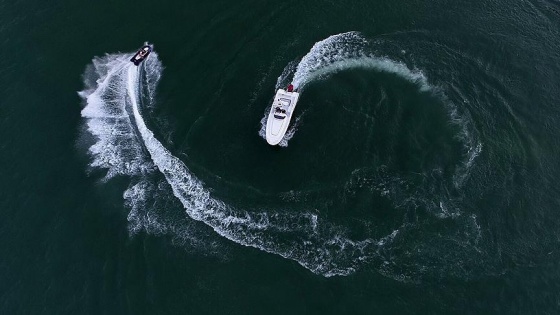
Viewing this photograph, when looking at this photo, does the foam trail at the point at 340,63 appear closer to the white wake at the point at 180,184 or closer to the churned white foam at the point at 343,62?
the churned white foam at the point at 343,62

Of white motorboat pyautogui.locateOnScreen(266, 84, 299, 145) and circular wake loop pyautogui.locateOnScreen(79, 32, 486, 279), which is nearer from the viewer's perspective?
circular wake loop pyautogui.locateOnScreen(79, 32, 486, 279)

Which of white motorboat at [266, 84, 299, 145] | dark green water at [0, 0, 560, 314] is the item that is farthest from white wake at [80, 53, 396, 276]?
white motorboat at [266, 84, 299, 145]

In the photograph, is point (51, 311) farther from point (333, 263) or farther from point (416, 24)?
point (416, 24)

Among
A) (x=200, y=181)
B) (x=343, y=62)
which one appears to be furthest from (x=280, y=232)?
(x=343, y=62)

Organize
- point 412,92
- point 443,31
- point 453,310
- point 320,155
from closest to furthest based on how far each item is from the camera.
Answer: point 453,310
point 320,155
point 412,92
point 443,31

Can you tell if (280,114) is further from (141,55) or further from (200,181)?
(141,55)

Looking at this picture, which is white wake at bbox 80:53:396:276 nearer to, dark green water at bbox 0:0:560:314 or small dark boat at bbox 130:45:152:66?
dark green water at bbox 0:0:560:314

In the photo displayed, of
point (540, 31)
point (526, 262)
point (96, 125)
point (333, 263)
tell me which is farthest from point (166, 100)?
point (540, 31)
